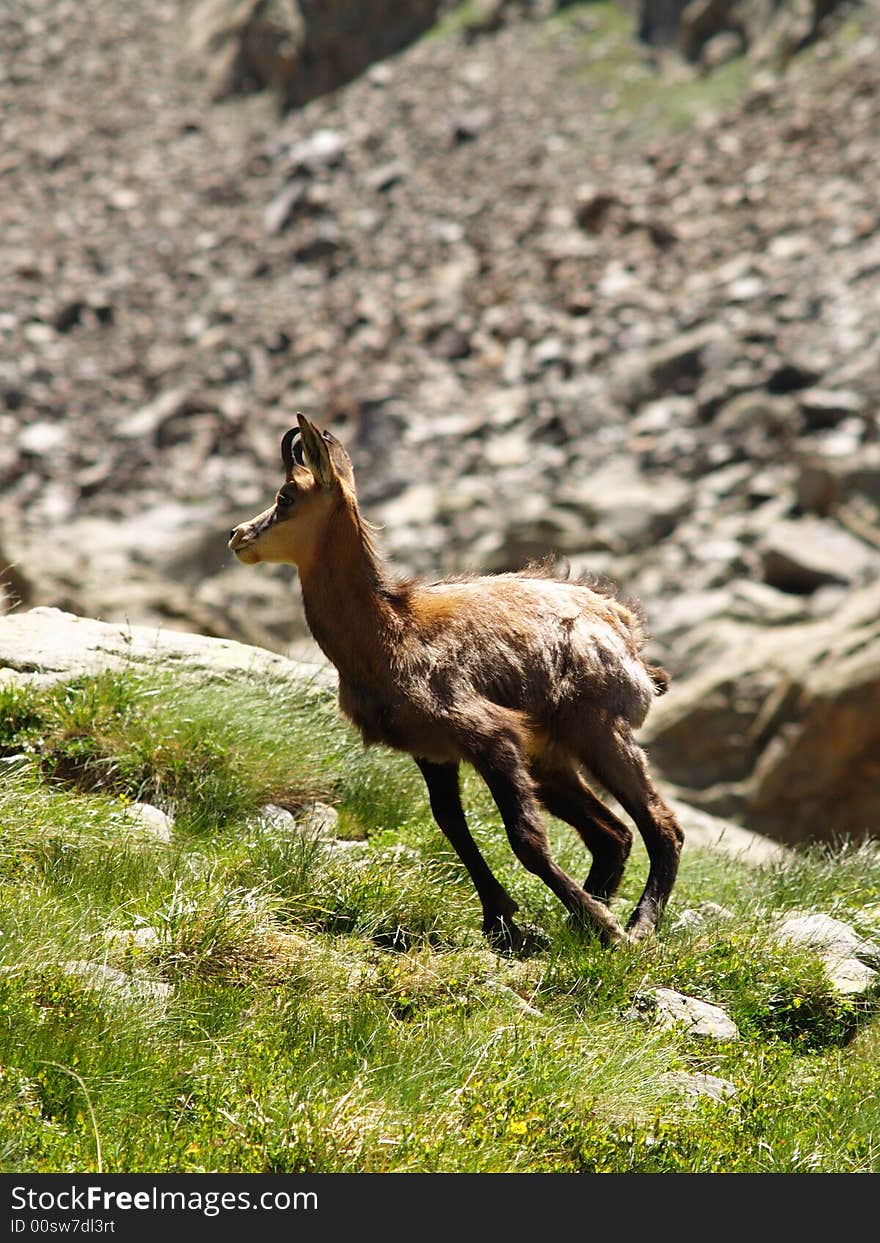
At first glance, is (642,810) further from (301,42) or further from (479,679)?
(301,42)

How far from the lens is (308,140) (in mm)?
41500

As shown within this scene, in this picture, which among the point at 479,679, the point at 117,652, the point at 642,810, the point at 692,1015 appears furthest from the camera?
the point at 117,652

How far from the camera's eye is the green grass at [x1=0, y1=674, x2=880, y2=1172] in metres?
4.90

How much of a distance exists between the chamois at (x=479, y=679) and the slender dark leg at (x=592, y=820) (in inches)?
2.9

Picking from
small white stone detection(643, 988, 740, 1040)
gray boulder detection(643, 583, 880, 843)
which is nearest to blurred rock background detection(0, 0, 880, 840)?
gray boulder detection(643, 583, 880, 843)

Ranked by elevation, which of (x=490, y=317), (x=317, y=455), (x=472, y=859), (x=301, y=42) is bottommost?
(x=472, y=859)

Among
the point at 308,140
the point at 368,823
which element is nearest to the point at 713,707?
the point at 368,823

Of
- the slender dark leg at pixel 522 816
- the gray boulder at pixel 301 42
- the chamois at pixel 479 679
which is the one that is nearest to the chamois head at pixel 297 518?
the chamois at pixel 479 679

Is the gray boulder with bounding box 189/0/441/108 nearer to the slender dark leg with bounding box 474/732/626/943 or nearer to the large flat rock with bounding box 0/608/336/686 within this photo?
the large flat rock with bounding box 0/608/336/686

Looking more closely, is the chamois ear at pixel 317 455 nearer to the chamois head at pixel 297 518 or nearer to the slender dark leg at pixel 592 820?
the chamois head at pixel 297 518

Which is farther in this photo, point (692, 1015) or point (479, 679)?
point (479, 679)

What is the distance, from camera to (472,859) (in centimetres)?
670

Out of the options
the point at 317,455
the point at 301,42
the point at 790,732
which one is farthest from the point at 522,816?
the point at 301,42

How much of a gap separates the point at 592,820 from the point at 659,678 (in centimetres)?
85
